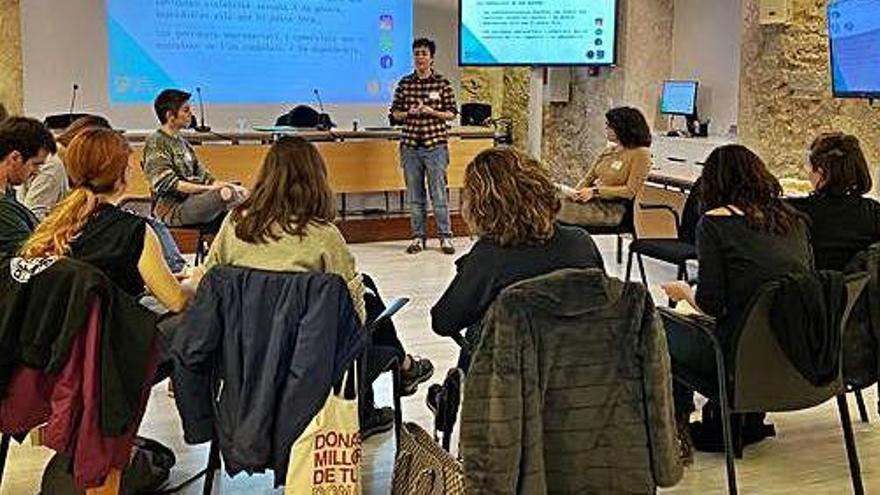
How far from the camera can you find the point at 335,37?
9.25 metres

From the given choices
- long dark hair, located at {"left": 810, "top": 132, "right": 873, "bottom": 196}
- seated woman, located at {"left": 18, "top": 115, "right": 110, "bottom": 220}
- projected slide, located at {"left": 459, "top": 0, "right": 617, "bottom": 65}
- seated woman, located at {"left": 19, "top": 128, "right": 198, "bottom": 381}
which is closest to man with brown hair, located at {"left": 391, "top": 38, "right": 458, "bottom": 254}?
projected slide, located at {"left": 459, "top": 0, "right": 617, "bottom": 65}

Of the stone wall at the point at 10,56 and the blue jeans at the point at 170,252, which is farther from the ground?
the stone wall at the point at 10,56

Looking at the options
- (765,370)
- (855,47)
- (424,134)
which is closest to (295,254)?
(765,370)

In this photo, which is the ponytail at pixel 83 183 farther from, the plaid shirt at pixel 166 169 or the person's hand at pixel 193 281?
the plaid shirt at pixel 166 169

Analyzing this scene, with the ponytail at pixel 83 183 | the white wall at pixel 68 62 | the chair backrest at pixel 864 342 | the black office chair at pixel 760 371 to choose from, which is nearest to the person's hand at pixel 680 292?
the black office chair at pixel 760 371

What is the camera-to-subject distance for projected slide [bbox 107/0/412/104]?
8.67 m

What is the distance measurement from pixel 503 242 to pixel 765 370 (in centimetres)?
88

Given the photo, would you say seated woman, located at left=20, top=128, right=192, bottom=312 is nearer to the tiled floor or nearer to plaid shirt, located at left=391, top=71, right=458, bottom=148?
the tiled floor

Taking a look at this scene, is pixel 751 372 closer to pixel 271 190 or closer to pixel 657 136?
pixel 271 190

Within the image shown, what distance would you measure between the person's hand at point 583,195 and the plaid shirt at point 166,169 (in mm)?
2002

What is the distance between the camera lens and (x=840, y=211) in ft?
11.9

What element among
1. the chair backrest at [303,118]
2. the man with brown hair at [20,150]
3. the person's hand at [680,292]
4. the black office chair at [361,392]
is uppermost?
the chair backrest at [303,118]

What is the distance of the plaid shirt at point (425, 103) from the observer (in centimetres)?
760

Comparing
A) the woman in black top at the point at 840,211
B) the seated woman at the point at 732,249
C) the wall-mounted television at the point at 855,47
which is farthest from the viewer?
the wall-mounted television at the point at 855,47
